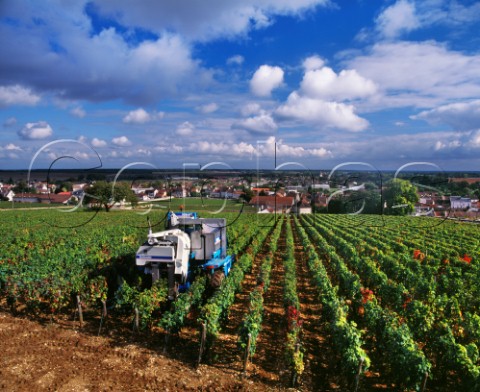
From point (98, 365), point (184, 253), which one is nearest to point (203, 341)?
point (98, 365)

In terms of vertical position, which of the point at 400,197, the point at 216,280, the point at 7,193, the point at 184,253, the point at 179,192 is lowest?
the point at 400,197

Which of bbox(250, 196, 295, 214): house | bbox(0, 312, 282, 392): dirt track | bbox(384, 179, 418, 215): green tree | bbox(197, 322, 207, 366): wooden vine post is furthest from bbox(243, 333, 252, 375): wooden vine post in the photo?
bbox(384, 179, 418, 215): green tree

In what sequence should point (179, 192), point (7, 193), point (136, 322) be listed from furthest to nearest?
point (7, 193) < point (179, 192) < point (136, 322)

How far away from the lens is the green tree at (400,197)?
72.8 m

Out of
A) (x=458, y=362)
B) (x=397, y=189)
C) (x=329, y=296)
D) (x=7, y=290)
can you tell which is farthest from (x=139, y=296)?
(x=397, y=189)

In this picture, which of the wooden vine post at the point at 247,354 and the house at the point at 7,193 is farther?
the house at the point at 7,193

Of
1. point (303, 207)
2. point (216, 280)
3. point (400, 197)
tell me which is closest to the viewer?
point (216, 280)

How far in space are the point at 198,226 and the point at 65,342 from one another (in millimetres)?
6024

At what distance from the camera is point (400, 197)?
240 feet

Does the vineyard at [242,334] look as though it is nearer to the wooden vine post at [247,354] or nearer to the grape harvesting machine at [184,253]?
the wooden vine post at [247,354]

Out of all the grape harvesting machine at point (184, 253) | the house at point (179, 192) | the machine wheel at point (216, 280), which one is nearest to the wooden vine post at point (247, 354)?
the grape harvesting machine at point (184, 253)

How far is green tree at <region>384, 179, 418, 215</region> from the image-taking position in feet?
239

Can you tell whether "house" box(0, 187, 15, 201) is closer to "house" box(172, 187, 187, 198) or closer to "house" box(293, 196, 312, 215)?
"house" box(293, 196, 312, 215)

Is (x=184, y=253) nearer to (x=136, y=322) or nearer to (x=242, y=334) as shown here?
(x=136, y=322)
